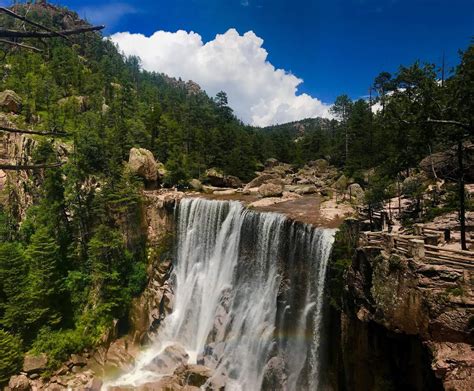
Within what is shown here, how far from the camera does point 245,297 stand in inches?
935

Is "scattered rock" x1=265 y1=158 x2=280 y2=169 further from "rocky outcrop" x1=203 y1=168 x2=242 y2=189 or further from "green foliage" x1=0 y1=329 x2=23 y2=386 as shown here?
"green foliage" x1=0 y1=329 x2=23 y2=386

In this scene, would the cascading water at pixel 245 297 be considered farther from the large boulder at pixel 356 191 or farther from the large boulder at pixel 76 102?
the large boulder at pixel 76 102

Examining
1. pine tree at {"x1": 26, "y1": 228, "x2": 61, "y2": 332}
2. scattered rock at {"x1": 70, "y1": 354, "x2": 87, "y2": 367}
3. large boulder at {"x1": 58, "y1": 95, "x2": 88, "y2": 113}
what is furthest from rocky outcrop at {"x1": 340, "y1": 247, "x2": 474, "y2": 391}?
large boulder at {"x1": 58, "y1": 95, "x2": 88, "y2": 113}

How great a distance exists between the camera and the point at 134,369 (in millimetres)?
Answer: 23578

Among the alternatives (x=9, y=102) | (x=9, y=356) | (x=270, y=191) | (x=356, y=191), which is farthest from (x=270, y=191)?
(x=9, y=102)

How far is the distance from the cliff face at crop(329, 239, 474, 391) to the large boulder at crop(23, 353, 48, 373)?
61.3ft

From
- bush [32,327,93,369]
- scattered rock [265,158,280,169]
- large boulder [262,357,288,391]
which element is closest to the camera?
large boulder [262,357,288,391]

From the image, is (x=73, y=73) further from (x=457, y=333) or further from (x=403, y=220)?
(x=457, y=333)

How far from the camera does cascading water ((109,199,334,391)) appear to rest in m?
19.5

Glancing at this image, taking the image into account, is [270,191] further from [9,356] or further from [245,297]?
[9,356]

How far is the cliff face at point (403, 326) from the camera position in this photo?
1048cm

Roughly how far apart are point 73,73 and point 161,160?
92.9 ft

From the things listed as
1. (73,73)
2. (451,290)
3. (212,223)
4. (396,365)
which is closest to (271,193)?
(212,223)

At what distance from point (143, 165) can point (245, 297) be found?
1977 cm
